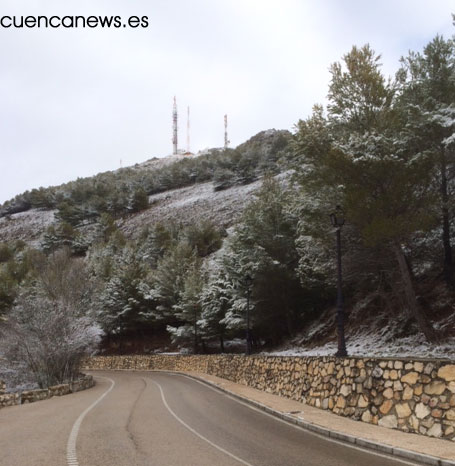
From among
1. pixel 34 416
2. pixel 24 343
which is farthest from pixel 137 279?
pixel 34 416

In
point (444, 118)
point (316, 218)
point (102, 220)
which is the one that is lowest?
point (316, 218)

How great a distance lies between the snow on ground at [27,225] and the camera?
126 meters

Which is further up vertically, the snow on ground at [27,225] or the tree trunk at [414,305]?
the snow on ground at [27,225]

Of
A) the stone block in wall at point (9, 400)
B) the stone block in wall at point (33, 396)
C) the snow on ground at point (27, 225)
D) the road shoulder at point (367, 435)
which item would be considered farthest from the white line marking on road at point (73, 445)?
the snow on ground at point (27, 225)

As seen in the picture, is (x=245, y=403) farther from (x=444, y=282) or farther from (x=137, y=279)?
(x=137, y=279)

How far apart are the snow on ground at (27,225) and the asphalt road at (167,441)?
364 ft

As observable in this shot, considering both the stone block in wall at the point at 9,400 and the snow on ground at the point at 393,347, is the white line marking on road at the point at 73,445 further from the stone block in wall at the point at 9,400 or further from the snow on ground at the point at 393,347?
the snow on ground at the point at 393,347

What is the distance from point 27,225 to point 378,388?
13785 cm

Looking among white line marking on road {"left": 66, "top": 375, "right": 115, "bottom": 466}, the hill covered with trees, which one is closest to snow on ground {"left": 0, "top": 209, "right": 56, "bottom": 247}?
the hill covered with trees

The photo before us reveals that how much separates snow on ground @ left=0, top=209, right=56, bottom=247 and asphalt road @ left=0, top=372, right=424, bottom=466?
11080 cm

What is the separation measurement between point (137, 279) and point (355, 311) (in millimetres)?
32847

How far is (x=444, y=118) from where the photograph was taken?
1703cm

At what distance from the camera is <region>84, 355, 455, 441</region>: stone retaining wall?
29.1 feet

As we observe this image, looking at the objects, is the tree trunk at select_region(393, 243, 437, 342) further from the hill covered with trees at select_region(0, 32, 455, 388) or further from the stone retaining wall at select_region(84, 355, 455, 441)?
the stone retaining wall at select_region(84, 355, 455, 441)
